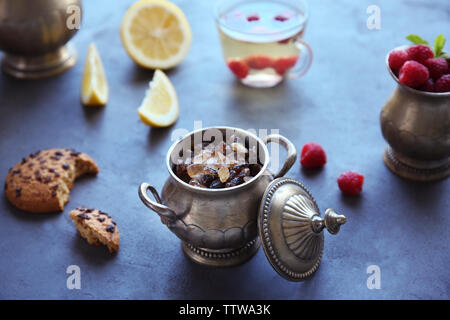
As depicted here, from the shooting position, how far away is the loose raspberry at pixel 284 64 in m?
1.82

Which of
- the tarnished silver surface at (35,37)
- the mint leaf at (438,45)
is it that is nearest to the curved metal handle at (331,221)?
the mint leaf at (438,45)

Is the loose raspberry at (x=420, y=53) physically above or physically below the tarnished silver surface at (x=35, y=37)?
above

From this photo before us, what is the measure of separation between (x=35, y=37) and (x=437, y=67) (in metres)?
1.37

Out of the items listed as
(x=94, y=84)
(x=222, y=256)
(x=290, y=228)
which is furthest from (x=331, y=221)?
(x=94, y=84)

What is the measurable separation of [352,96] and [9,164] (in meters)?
1.17

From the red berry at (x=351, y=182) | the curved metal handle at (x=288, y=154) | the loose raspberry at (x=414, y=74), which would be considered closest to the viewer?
the curved metal handle at (x=288, y=154)

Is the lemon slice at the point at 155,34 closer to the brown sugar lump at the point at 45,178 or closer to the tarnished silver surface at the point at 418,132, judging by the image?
the brown sugar lump at the point at 45,178

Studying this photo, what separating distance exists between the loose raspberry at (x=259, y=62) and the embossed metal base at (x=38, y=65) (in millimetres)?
734

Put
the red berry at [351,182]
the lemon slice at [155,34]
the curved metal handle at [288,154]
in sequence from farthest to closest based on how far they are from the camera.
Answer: the lemon slice at [155,34] → the red berry at [351,182] → the curved metal handle at [288,154]

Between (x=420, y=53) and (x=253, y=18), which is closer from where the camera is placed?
(x=420, y=53)

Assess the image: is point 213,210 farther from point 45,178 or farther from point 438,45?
point 438,45

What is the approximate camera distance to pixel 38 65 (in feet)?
6.64
